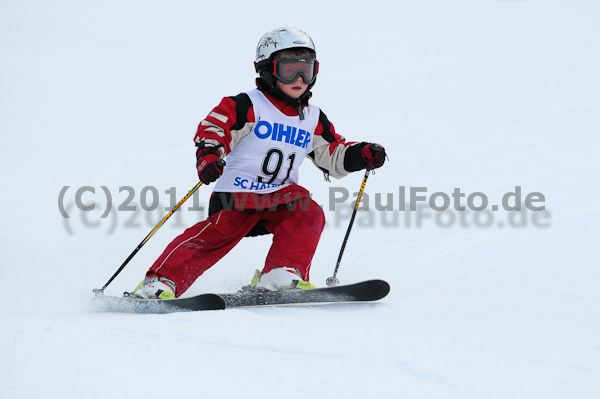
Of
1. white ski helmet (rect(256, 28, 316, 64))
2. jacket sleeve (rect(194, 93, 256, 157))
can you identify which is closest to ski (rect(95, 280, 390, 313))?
jacket sleeve (rect(194, 93, 256, 157))

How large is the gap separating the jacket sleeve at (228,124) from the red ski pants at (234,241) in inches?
18.5

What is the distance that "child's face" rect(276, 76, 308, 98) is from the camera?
3.94 meters

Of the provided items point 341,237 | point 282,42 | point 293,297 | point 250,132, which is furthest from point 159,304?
point 341,237

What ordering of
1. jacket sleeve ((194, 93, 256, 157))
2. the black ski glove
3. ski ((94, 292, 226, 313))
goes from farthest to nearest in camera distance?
jacket sleeve ((194, 93, 256, 157)), the black ski glove, ski ((94, 292, 226, 313))

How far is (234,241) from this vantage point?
406 centimetres

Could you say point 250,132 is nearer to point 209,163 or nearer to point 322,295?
point 209,163

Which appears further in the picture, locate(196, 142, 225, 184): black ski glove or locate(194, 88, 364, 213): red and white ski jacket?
locate(194, 88, 364, 213): red and white ski jacket

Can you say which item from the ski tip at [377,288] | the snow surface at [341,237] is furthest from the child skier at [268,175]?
the snow surface at [341,237]

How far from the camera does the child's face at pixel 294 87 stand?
3.94 meters

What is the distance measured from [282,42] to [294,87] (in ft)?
0.91

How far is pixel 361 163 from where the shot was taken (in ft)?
13.7

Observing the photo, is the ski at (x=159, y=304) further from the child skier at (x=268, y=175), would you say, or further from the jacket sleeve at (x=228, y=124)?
the jacket sleeve at (x=228, y=124)

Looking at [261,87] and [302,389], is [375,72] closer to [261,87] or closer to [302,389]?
[261,87]

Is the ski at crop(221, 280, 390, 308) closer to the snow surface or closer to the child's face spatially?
the snow surface
